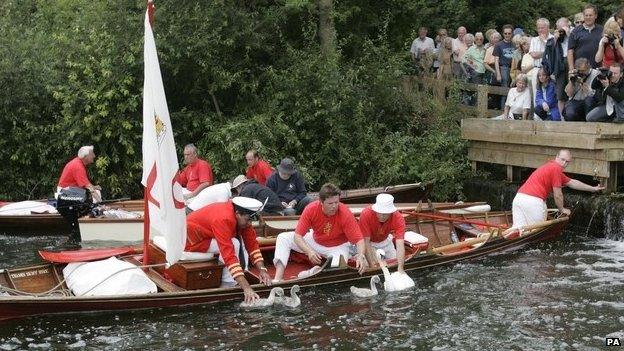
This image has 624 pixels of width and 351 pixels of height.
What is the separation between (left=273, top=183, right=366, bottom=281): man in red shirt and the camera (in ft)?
37.1

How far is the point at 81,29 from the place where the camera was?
1986 centimetres

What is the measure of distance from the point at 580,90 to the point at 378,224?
236 inches

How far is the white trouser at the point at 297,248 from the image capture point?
11539 millimetres

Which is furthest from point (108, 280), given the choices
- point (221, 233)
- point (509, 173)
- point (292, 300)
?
point (509, 173)

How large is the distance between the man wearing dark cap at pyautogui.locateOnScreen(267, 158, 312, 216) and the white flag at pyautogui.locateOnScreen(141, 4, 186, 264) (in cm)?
515

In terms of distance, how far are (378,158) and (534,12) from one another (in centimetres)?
882

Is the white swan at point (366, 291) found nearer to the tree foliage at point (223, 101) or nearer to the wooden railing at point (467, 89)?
the tree foliage at point (223, 101)

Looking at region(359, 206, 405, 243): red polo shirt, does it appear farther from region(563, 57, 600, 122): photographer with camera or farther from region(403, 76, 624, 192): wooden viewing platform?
region(563, 57, 600, 122): photographer with camera

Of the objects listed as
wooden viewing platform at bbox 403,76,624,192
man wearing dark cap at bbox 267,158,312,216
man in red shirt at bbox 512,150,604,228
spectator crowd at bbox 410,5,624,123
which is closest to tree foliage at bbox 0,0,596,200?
wooden viewing platform at bbox 403,76,624,192

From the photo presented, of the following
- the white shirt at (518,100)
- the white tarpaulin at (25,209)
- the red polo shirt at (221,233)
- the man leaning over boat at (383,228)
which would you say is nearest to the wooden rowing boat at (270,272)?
the man leaning over boat at (383,228)

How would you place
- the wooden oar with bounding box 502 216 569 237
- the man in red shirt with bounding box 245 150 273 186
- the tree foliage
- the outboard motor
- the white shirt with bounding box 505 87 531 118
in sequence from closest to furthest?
the wooden oar with bounding box 502 216 569 237, the outboard motor, the man in red shirt with bounding box 245 150 273 186, the white shirt with bounding box 505 87 531 118, the tree foliage

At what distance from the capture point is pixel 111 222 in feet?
50.0

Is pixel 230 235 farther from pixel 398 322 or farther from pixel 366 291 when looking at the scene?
pixel 398 322

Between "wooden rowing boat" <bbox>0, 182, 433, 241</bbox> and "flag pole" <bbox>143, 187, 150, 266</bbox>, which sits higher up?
"flag pole" <bbox>143, 187, 150, 266</bbox>
